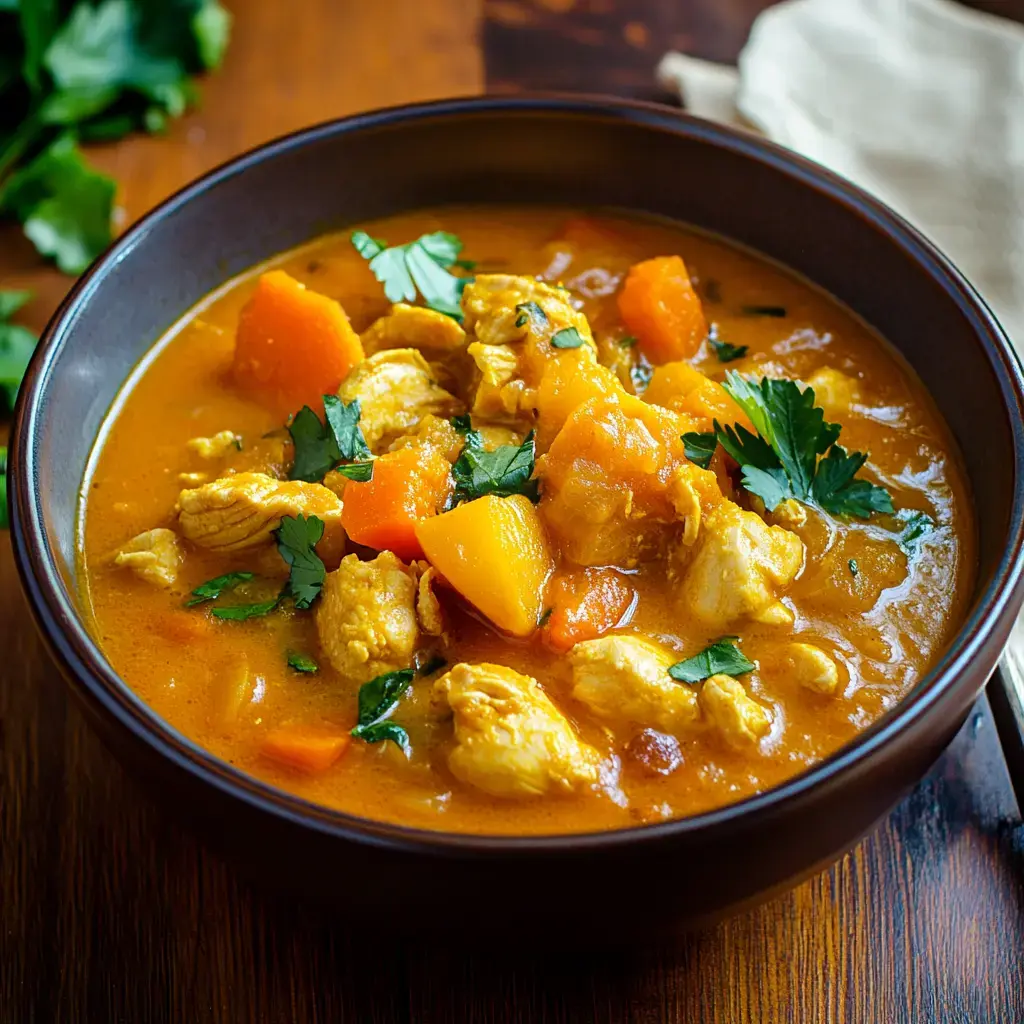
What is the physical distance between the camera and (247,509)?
308 cm

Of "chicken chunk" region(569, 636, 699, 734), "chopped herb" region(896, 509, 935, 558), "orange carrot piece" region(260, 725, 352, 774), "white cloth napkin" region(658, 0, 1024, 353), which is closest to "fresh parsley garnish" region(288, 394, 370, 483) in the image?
"orange carrot piece" region(260, 725, 352, 774)

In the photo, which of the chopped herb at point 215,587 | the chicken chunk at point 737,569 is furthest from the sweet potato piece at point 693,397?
the chopped herb at point 215,587

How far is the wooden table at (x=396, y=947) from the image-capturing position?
284cm

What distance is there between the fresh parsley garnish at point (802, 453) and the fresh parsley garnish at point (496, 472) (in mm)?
446

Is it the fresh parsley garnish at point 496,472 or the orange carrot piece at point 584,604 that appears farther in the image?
the fresh parsley garnish at point 496,472

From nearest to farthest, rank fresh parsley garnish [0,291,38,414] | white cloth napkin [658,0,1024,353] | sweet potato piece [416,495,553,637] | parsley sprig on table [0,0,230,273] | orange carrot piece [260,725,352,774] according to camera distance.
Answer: orange carrot piece [260,725,352,774] < sweet potato piece [416,495,553,637] < fresh parsley garnish [0,291,38,414] < white cloth napkin [658,0,1024,353] < parsley sprig on table [0,0,230,273]

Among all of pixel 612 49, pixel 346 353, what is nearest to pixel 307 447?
pixel 346 353

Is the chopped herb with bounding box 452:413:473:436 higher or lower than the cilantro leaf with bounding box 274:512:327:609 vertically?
higher

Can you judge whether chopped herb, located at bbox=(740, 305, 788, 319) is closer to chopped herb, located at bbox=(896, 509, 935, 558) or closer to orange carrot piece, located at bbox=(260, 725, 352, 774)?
chopped herb, located at bbox=(896, 509, 935, 558)

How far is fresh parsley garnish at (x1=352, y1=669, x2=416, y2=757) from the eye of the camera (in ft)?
9.18

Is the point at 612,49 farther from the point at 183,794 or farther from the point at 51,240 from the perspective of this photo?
the point at 183,794

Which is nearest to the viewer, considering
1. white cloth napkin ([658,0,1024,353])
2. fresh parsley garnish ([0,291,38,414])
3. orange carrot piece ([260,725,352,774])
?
orange carrot piece ([260,725,352,774])

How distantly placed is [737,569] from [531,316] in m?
0.88

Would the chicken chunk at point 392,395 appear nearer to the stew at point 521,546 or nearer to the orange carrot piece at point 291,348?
the stew at point 521,546
